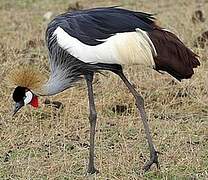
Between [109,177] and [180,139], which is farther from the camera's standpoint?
[180,139]

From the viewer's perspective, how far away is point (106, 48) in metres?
4.43

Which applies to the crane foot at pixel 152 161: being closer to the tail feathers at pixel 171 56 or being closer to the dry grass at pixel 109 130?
the dry grass at pixel 109 130

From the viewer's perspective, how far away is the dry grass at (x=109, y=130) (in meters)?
4.69

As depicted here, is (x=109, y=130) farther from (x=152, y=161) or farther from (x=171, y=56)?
(x=171, y=56)

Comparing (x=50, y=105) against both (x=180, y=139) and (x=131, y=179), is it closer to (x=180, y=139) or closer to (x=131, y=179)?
(x=180, y=139)

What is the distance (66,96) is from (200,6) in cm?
440

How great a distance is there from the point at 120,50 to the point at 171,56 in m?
0.34

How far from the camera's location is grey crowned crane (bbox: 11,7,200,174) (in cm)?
444

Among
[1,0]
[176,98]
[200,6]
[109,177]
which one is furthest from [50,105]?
[1,0]

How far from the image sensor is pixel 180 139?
5.23m

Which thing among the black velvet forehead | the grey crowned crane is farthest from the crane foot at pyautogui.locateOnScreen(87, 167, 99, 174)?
the black velvet forehead

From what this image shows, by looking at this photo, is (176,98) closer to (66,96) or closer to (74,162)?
(66,96)

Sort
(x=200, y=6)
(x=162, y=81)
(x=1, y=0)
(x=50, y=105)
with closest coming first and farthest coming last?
(x=50, y=105), (x=162, y=81), (x=200, y=6), (x=1, y=0)

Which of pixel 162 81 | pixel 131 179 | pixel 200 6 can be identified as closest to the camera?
pixel 131 179
